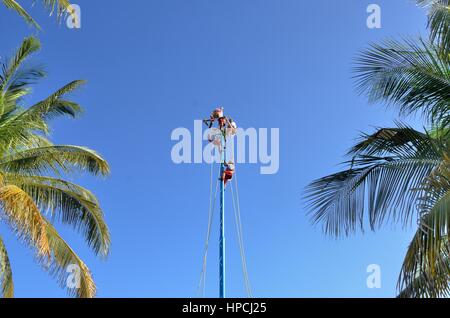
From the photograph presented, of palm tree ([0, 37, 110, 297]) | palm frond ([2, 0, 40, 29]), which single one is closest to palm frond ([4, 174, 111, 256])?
palm tree ([0, 37, 110, 297])

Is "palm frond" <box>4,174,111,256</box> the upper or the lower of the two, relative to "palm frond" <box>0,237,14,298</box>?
upper

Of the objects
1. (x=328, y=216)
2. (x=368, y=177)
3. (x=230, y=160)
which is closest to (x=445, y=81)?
(x=368, y=177)

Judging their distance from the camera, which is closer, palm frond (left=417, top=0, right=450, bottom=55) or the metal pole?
palm frond (left=417, top=0, right=450, bottom=55)

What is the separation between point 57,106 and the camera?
53.3ft

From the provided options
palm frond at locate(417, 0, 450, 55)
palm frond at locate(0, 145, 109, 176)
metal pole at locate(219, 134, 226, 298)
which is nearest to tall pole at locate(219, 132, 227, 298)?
metal pole at locate(219, 134, 226, 298)

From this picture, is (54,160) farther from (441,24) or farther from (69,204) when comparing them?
(441,24)

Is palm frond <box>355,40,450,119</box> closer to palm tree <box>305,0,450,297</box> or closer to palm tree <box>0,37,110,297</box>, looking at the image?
palm tree <box>305,0,450,297</box>

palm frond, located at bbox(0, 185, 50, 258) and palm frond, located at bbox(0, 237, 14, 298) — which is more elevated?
palm frond, located at bbox(0, 185, 50, 258)

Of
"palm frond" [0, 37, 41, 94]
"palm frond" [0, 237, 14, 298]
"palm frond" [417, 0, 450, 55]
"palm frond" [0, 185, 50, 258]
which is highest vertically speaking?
"palm frond" [0, 37, 41, 94]

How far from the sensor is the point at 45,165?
15500 millimetres

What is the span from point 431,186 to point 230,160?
30.5 ft

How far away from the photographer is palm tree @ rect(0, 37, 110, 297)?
48.6 ft

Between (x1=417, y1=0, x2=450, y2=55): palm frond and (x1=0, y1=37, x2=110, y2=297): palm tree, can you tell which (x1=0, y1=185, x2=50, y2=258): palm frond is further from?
(x1=417, y1=0, x2=450, y2=55): palm frond
